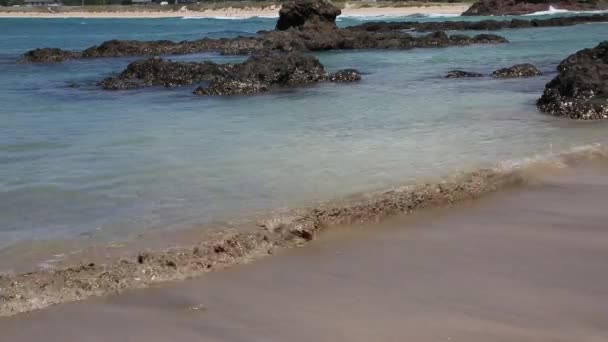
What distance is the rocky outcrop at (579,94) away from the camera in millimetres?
9203

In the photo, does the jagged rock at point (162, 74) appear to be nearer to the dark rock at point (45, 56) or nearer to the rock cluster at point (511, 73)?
the rock cluster at point (511, 73)

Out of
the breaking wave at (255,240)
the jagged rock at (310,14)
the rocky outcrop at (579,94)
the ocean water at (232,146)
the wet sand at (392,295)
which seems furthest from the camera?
the jagged rock at (310,14)

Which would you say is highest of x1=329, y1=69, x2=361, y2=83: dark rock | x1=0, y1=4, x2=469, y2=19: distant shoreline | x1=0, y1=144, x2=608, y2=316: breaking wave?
x1=0, y1=4, x2=469, y2=19: distant shoreline

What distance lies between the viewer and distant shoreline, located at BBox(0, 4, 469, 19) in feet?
262

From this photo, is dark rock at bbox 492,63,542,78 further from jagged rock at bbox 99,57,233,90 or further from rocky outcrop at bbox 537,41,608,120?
jagged rock at bbox 99,57,233,90

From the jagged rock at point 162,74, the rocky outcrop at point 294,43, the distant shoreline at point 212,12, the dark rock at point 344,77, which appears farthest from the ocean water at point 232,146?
the distant shoreline at point 212,12

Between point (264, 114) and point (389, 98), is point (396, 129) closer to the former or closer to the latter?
point (264, 114)

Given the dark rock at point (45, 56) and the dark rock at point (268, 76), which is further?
the dark rock at point (45, 56)

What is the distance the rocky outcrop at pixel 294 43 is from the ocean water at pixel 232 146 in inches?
474

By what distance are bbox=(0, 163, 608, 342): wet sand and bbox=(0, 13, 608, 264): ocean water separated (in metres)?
1.16

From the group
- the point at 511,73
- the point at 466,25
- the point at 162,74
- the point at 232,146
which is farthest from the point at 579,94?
the point at 466,25

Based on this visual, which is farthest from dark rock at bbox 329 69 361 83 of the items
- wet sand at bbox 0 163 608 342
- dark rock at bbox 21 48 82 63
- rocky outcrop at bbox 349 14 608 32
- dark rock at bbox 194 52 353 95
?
rocky outcrop at bbox 349 14 608 32

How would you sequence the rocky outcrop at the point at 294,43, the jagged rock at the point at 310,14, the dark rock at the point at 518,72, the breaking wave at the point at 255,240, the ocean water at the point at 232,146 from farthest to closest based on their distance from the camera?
the jagged rock at the point at 310,14 → the rocky outcrop at the point at 294,43 → the dark rock at the point at 518,72 → the ocean water at the point at 232,146 → the breaking wave at the point at 255,240

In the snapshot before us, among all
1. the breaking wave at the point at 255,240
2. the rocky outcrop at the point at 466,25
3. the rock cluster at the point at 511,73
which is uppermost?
the rocky outcrop at the point at 466,25
